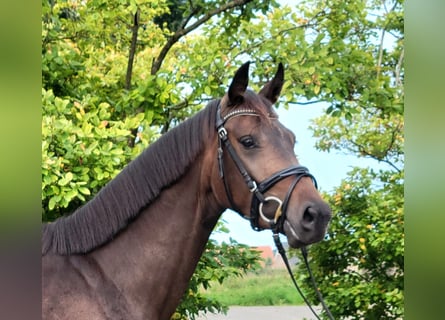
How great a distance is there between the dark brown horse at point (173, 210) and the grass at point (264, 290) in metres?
4.90

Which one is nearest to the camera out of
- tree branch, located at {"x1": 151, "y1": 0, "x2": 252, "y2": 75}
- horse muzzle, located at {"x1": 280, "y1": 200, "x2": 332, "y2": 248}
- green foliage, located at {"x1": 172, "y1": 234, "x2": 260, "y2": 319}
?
horse muzzle, located at {"x1": 280, "y1": 200, "x2": 332, "y2": 248}

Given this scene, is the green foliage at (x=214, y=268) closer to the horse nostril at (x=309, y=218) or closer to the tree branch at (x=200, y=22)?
the tree branch at (x=200, y=22)

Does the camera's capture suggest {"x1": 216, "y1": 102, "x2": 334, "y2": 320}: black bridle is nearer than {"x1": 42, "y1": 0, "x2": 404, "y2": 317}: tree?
Yes

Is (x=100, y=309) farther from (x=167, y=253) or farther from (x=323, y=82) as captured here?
(x=323, y=82)

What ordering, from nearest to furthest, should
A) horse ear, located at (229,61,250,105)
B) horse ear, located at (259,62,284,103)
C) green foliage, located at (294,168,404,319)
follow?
horse ear, located at (229,61,250,105), horse ear, located at (259,62,284,103), green foliage, located at (294,168,404,319)

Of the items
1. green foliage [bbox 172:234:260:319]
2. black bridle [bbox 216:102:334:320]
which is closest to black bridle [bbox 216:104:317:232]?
black bridle [bbox 216:102:334:320]

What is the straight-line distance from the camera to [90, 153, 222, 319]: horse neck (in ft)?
6.88

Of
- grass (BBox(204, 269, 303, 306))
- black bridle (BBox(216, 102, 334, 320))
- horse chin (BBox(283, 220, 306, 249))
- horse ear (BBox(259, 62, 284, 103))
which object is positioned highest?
grass (BBox(204, 269, 303, 306))

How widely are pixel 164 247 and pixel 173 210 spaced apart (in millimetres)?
157

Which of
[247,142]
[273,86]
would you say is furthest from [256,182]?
[273,86]

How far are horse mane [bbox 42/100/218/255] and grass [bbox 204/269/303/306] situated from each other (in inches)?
195

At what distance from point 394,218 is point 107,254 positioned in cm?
367

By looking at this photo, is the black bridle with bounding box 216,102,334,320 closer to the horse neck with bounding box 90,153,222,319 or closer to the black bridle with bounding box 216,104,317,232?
the black bridle with bounding box 216,104,317,232

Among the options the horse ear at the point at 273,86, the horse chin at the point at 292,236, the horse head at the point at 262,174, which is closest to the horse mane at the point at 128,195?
the horse head at the point at 262,174
